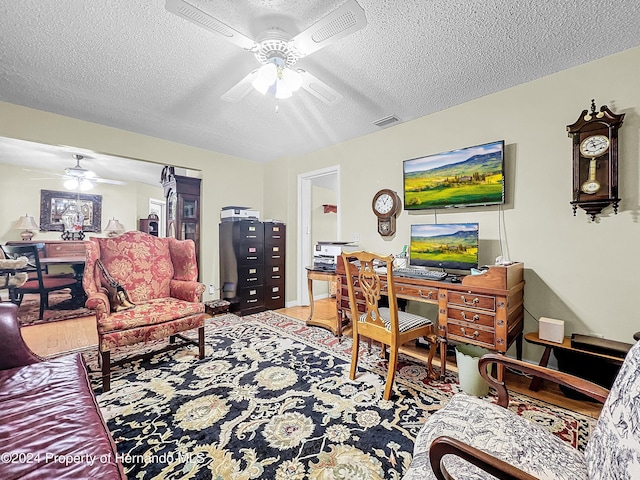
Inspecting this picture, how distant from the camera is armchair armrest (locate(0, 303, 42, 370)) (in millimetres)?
1401

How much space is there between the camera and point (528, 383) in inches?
85.2

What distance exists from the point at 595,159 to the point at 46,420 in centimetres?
345

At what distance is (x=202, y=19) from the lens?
1373mm

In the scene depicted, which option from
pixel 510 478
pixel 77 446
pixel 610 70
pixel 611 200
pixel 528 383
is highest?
pixel 610 70

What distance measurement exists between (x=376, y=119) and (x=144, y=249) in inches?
111

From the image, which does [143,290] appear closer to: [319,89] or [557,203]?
[319,89]

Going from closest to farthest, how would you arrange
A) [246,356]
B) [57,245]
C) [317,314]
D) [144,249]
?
[246,356], [144,249], [317,314], [57,245]

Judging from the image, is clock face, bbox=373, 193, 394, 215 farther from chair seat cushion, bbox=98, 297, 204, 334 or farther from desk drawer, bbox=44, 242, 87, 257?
desk drawer, bbox=44, 242, 87, 257

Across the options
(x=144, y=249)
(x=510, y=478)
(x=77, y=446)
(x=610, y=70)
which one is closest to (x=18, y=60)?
(x=144, y=249)

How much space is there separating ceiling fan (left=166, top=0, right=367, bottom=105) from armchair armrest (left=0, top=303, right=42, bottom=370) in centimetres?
175

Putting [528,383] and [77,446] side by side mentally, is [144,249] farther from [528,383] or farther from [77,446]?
[528,383]

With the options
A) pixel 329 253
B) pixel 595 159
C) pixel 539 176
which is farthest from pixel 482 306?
pixel 329 253

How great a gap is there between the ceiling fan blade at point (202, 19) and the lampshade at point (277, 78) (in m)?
0.18

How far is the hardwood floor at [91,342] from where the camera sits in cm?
190
